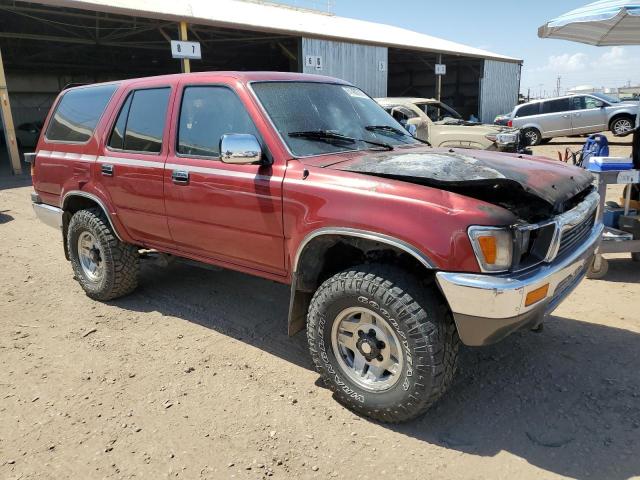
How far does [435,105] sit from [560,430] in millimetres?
11514

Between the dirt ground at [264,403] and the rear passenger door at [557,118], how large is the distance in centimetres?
1613

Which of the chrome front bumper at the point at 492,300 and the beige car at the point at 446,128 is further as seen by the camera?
the beige car at the point at 446,128

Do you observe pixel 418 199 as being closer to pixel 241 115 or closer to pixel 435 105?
pixel 241 115

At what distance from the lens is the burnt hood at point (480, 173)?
262 centimetres

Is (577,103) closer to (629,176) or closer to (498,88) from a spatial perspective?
(498,88)

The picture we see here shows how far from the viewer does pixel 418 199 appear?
256cm

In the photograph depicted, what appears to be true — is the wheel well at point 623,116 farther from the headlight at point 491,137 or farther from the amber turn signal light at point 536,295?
the amber turn signal light at point 536,295

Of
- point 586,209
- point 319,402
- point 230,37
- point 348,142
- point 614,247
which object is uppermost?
point 230,37

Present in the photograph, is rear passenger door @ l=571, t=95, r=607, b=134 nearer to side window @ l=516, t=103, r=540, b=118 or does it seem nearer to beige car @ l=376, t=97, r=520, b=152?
side window @ l=516, t=103, r=540, b=118

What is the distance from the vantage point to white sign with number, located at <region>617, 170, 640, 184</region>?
456cm

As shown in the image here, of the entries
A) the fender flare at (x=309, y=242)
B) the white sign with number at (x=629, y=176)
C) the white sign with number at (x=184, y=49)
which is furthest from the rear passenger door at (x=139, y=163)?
the white sign with number at (x=184, y=49)

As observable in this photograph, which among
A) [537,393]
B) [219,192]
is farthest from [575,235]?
[219,192]

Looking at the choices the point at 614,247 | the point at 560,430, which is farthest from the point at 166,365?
the point at 614,247

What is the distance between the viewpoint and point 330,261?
324 centimetres
